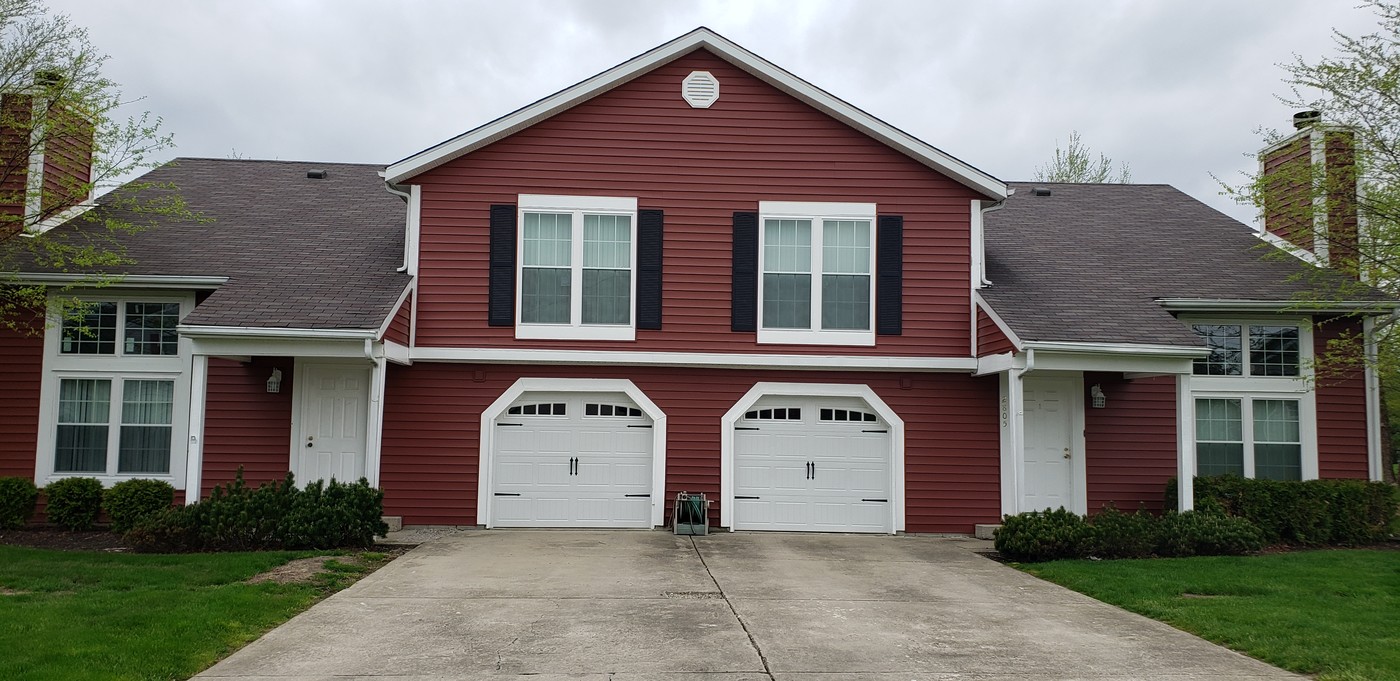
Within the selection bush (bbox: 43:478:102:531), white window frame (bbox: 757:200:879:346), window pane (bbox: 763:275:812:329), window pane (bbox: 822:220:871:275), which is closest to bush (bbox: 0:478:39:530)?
bush (bbox: 43:478:102:531)

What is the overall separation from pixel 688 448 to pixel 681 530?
3.68ft

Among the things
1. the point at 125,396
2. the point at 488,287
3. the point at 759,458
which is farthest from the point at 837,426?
the point at 125,396

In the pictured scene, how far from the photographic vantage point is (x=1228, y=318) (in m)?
14.6

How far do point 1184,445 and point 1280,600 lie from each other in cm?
380

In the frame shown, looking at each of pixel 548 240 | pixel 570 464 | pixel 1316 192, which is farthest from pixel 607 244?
Result: pixel 1316 192

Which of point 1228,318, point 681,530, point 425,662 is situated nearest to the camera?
point 425,662

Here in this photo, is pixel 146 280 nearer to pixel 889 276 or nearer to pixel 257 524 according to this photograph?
pixel 257 524

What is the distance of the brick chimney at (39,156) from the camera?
503 inches

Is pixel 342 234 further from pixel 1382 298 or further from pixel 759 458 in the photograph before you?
pixel 1382 298

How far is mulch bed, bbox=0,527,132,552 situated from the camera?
11883 millimetres

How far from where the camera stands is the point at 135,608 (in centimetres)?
787

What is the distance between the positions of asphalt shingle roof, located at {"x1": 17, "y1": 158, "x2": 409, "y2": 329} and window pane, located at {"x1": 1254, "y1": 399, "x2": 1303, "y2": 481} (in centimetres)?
1205

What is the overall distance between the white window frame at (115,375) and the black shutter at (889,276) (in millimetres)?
9253

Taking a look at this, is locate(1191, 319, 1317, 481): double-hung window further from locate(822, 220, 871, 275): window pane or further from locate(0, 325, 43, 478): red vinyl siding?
locate(0, 325, 43, 478): red vinyl siding
